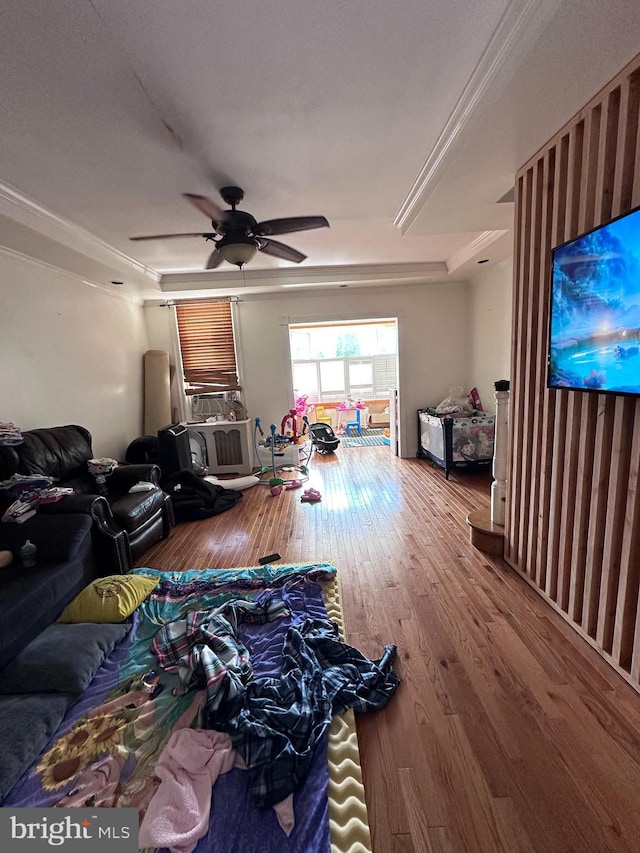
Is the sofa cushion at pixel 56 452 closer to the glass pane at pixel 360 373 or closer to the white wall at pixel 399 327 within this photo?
→ the white wall at pixel 399 327

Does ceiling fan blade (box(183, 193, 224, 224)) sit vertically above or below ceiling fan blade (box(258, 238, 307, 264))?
above

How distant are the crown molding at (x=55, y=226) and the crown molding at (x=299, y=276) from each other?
0.88 meters

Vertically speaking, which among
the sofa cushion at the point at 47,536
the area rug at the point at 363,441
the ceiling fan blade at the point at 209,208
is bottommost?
the area rug at the point at 363,441

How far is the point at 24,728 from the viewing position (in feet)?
4.37

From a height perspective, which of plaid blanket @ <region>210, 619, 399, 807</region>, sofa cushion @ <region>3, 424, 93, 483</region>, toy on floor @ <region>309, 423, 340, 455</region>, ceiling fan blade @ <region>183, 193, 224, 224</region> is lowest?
plaid blanket @ <region>210, 619, 399, 807</region>

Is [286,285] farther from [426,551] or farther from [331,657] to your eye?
[331,657]

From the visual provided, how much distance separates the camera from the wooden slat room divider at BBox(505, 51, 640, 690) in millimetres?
1470

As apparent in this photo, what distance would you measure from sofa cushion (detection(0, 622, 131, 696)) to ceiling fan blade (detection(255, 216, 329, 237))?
101 inches

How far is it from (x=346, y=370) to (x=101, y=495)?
6.58 meters

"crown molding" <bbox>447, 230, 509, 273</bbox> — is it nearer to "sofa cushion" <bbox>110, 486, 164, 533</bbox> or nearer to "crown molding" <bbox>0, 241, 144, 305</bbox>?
"sofa cushion" <bbox>110, 486, 164, 533</bbox>

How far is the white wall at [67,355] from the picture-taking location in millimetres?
2928

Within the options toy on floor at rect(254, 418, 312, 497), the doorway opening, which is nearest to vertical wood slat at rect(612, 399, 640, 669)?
toy on floor at rect(254, 418, 312, 497)

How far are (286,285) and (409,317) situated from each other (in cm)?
192

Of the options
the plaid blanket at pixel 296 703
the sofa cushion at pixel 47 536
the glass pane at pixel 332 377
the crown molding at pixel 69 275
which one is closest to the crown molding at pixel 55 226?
the crown molding at pixel 69 275
